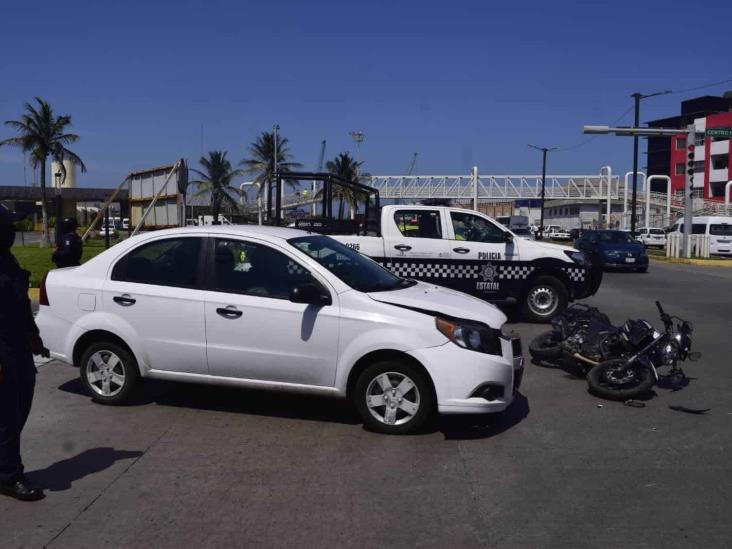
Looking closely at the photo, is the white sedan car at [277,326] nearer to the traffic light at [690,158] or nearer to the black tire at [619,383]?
the black tire at [619,383]

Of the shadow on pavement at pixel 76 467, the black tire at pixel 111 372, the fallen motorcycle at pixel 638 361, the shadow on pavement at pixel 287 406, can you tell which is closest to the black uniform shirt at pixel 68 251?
the shadow on pavement at pixel 287 406

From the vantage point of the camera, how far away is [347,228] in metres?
14.0

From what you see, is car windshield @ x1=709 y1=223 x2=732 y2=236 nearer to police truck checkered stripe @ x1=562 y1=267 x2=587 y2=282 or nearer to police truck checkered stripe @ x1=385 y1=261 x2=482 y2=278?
police truck checkered stripe @ x1=562 y1=267 x2=587 y2=282

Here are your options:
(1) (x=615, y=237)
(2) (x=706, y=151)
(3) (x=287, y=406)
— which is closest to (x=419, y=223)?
(3) (x=287, y=406)

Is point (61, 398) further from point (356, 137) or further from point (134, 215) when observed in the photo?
point (356, 137)

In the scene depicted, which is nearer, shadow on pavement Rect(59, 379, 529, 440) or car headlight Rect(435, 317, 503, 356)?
car headlight Rect(435, 317, 503, 356)

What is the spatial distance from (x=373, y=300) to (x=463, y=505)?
1954mm

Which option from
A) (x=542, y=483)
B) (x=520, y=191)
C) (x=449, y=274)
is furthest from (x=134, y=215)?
(x=520, y=191)

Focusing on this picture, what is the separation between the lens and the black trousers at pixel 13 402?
4629mm

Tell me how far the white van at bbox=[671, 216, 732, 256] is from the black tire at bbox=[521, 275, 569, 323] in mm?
24337

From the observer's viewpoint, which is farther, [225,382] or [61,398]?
[61,398]

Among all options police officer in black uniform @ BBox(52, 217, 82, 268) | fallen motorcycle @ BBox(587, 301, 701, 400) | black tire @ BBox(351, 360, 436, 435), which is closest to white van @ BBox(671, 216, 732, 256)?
fallen motorcycle @ BBox(587, 301, 701, 400)

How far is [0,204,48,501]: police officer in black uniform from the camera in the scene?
4.62 meters

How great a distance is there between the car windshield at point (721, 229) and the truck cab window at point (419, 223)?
1083 inches
